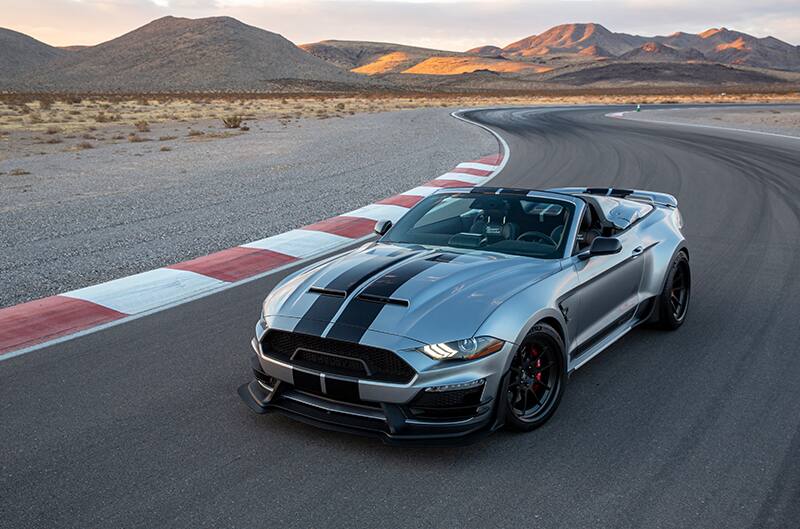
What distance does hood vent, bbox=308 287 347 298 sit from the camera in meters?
4.65

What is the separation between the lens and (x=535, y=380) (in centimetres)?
476

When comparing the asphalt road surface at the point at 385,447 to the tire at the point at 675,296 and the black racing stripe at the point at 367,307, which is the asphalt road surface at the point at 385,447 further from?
the black racing stripe at the point at 367,307

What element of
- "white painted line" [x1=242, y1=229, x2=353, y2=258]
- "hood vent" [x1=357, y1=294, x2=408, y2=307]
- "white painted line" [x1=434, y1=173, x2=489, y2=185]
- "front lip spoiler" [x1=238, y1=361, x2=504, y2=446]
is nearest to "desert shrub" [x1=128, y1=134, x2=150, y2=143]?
"white painted line" [x1=434, y1=173, x2=489, y2=185]

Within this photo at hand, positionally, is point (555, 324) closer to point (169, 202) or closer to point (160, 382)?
point (160, 382)

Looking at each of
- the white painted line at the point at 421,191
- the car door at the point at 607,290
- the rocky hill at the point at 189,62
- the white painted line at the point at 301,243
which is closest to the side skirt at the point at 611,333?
the car door at the point at 607,290

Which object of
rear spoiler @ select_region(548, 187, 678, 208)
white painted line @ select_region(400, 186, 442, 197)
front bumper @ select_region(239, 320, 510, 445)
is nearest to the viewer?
front bumper @ select_region(239, 320, 510, 445)

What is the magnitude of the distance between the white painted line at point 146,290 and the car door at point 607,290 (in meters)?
4.12

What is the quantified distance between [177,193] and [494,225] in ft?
35.7

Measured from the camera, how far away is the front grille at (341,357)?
418 cm

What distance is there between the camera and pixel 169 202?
46.2 ft

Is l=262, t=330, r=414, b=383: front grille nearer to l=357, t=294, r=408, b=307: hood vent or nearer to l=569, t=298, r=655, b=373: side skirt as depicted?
l=357, t=294, r=408, b=307: hood vent

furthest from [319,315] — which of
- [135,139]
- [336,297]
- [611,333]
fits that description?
[135,139]

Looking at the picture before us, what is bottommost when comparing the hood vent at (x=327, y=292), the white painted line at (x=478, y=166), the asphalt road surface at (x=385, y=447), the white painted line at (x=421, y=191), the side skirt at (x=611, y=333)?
the white painted line at (x=478, y=166)

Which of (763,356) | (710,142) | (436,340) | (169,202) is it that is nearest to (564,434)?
(436,340)
